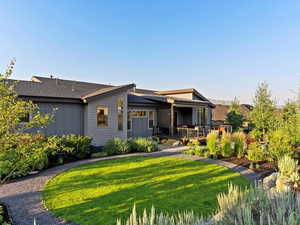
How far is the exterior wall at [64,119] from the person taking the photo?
1098cm

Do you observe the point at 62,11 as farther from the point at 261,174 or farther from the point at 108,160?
the point at 261,174

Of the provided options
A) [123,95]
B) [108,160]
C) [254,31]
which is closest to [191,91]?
[254,31]

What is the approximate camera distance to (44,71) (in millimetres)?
19688

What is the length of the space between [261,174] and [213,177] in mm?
2093

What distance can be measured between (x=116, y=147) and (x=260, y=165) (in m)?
7.93

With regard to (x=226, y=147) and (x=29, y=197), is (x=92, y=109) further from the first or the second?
(x=226, y=147)

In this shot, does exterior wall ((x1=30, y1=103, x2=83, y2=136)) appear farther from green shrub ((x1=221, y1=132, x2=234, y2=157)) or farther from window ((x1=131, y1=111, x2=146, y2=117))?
green shrub ((x1=221, y1=132, x2=234, y2=157))

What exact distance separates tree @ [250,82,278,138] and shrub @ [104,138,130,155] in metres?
11.8

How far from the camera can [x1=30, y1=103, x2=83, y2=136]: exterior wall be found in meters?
11.0

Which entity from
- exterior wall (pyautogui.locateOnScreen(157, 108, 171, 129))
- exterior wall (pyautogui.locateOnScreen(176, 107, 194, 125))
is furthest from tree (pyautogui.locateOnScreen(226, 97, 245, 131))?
exterior wall (pyautogui.locateOnScreen(157, 108, 171, 129))

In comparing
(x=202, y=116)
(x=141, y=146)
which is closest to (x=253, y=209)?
(x=141, y=146)

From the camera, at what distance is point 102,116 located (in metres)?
12.6

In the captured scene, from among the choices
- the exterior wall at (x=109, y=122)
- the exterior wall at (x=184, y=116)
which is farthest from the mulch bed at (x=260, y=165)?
the exterior wall at (x=184, y=116)

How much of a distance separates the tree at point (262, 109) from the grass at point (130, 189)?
10.0m
